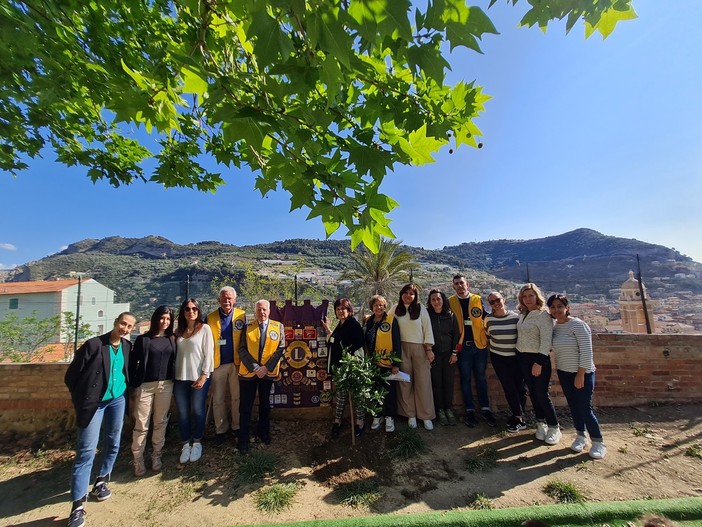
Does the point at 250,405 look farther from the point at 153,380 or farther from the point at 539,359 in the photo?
the point at 539,359

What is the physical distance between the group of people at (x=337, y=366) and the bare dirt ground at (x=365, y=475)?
0.68 feet

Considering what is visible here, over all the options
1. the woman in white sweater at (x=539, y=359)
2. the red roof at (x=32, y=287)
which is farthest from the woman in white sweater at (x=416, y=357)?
the red roof at (x=32, y=287)

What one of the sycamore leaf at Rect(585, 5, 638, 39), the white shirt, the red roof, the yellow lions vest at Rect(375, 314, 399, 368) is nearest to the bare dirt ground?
the yellow lions vest at Rect(375, 314, 399, 368)

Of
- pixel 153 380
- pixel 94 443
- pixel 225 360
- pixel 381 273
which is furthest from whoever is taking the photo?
pixel 381 273

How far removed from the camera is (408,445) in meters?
3.48

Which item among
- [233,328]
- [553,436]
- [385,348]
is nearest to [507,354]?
[553,436]

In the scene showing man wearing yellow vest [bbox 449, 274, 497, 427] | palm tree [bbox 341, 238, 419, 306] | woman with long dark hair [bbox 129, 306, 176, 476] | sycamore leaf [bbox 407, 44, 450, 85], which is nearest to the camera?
sycamore leaf [bbox 407, 44, 450, 85]

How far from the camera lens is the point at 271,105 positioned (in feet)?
4.53

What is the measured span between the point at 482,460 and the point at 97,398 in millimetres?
3923

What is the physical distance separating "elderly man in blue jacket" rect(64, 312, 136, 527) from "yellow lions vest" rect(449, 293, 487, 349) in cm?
396

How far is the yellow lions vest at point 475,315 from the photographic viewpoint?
4.07 metres

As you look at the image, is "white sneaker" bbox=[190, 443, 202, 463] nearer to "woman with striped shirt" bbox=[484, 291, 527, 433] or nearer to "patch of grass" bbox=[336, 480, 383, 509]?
"patch of grass" bbox=[336, 480, 383, 509]

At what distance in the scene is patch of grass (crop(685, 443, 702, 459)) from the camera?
10.9 feet

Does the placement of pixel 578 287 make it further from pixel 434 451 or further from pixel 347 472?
pixel 347 472
